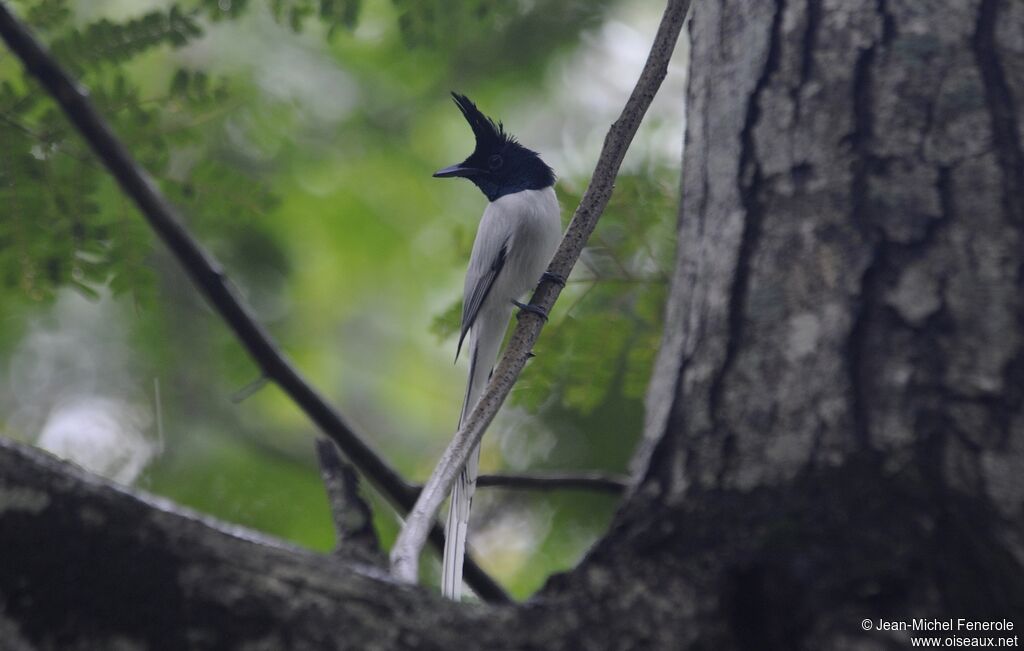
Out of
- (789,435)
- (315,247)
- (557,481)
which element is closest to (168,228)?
(557,481)

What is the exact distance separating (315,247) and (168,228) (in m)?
3.85

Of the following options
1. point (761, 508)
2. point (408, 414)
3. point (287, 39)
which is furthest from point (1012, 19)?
point (287, 39)

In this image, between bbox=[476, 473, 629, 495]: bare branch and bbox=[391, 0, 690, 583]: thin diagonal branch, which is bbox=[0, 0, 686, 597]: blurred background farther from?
bbox=[391, 0, 690, 583]: thin diagonal branch

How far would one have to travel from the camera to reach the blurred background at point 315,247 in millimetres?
4039

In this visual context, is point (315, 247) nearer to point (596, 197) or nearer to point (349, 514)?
point (596, 197)

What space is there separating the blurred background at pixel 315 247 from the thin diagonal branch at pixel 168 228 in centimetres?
46

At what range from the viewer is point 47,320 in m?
6.56

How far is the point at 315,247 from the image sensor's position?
286 inches

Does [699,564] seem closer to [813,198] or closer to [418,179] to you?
[813,198]

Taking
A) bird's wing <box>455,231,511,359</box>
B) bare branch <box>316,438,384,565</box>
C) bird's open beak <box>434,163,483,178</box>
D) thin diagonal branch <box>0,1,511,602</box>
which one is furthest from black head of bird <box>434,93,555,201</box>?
bare branch <box>316,438,384,565</box>

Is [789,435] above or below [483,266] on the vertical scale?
below

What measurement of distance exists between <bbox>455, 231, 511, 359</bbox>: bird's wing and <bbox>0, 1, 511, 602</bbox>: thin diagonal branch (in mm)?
1617

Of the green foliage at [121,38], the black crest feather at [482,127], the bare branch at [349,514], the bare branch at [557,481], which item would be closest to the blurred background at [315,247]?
the green foliage at [121,38]

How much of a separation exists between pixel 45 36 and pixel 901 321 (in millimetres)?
4056
